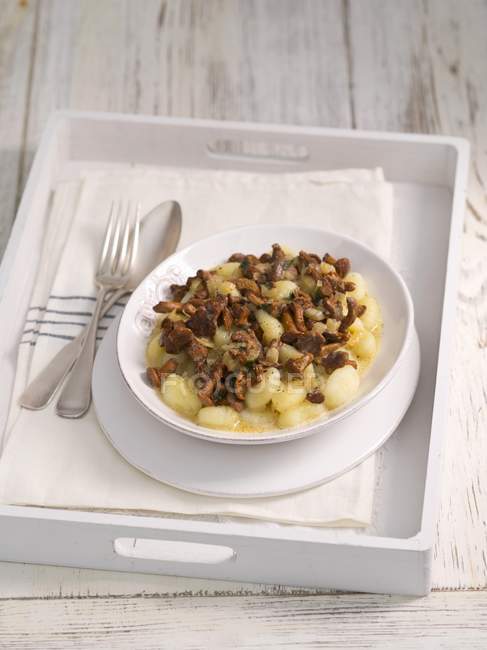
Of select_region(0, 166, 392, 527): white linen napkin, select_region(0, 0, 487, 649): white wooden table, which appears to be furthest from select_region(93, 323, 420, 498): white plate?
select_region(0, 0, 487, 649): white wooden table

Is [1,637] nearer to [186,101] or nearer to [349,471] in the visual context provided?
[349,471]

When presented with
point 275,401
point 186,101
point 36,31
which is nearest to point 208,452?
point 275,401

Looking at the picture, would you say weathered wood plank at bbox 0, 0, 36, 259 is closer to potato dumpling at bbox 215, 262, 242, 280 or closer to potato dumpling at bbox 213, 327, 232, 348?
potato dumpling at bbox 215, 262, 242, 280

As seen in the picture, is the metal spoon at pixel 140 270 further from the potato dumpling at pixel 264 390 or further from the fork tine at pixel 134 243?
the potato dumpling at pixel 264 390

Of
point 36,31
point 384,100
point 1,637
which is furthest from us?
point 36,31

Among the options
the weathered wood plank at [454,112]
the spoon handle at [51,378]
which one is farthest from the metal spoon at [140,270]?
the weathered wood plank at [454,112]

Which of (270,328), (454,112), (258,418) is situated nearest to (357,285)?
(270,328)

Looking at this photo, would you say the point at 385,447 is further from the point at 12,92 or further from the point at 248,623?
the point at 12,92
